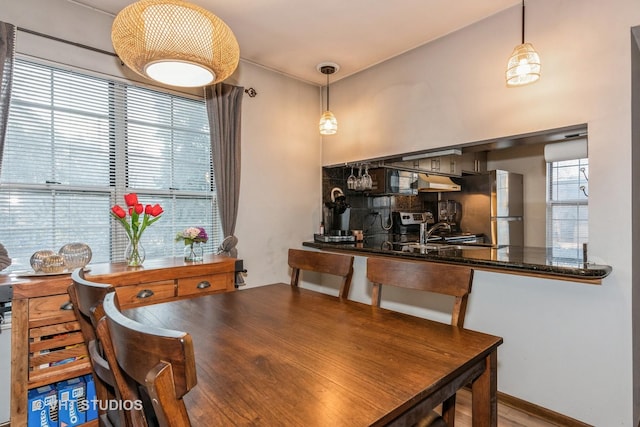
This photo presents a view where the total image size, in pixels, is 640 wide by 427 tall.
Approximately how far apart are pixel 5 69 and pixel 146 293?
1.44 m

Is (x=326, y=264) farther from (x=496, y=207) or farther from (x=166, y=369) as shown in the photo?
(x=496, y=207)

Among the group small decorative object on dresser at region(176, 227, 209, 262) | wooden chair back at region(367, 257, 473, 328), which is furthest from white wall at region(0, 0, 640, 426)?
wooden chair back at region(367, 257, 473, 328)

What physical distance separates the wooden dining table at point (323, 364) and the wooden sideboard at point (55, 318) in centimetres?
45

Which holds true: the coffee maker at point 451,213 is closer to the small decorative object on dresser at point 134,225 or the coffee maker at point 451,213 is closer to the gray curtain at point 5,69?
the small decorative object on dresser at point 134,225

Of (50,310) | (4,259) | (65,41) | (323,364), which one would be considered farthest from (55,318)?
(65,41)

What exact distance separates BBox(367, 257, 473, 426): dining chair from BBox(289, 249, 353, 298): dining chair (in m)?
0.14

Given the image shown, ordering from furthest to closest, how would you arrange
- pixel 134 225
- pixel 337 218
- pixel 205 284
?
1. pixel 337 218
2. pixel 205 284
3. pixel 134 225

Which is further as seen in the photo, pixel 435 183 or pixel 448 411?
pixel 435 183

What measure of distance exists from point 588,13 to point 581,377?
6.58 feet

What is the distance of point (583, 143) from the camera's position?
2732 mm

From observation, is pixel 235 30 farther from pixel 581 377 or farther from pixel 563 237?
pixel 563 237

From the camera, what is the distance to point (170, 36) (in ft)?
4.40

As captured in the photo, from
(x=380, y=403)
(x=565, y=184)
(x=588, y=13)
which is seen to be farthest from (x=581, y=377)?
(x=565, y=184)

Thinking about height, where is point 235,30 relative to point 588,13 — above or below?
above
